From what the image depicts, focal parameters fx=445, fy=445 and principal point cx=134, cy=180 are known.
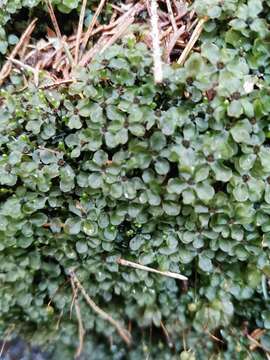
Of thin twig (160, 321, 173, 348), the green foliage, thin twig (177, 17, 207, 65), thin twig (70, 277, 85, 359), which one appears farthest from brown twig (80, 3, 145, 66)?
thin twig (160, 321, 173, 348)

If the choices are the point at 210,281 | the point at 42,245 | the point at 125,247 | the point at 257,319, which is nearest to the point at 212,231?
the point at 210,281

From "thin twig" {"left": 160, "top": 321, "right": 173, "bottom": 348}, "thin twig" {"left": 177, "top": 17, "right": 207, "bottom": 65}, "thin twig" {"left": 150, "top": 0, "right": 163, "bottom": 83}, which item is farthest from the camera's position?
"thin twig" {"left": 160, "top": 321, "right": 173, "bottom": 348}

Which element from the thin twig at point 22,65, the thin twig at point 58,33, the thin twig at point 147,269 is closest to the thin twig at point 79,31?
the thin twig at point 58,33

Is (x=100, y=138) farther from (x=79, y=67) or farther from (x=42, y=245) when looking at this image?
(x=42, y=245)

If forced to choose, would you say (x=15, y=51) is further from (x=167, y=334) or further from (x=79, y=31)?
(x=167, y=334)

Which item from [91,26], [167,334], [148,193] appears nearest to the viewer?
[148,193]

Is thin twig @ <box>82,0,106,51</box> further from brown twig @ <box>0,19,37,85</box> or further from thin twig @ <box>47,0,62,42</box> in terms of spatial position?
brown twig @ <box>0,19,37,85</box>

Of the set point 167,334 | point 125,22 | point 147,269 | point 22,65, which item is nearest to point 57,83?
point 22,65
